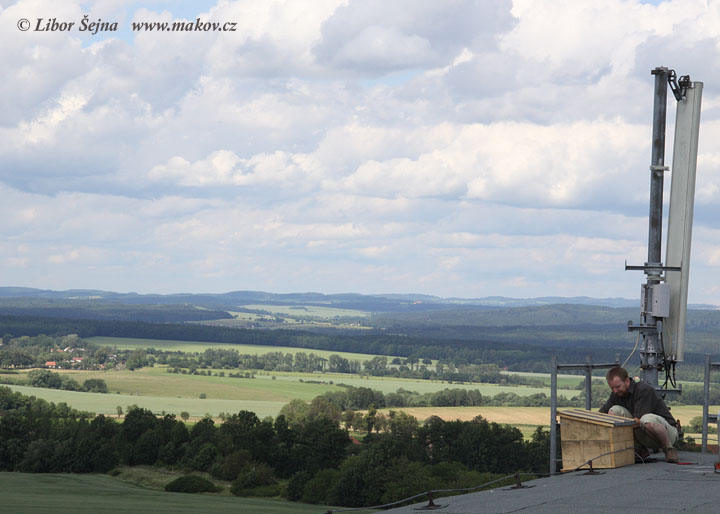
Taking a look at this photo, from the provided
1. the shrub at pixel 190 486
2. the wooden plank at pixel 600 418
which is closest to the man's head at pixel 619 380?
the wooden plank at pixel 600 418

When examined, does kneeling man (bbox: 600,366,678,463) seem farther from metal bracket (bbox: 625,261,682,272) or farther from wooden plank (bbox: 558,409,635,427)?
metal bracket (bbox: 625,261,682,272)

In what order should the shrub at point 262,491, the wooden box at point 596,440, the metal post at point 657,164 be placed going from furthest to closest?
the shrub at point 262,491 < the metal post at point 657,164 < the wooden box at point 596,440

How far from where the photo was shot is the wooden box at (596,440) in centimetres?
1898

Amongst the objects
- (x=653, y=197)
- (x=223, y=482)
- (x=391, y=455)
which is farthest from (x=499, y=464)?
(x=653, y=197)

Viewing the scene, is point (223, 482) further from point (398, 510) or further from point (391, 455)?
point (398, 510)

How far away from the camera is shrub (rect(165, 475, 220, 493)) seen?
365 ft

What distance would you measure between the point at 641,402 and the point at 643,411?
20 cm

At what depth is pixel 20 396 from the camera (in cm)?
Answer: 17862

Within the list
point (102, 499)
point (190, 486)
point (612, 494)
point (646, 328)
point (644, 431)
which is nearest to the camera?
point (612, 494)

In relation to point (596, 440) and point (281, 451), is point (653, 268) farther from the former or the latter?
point (281, 451)

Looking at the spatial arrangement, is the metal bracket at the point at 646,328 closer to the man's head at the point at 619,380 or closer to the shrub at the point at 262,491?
the man's head at the point at 619,380

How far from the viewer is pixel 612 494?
15.4 m

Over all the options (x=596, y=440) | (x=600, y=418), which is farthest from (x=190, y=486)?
(x=600, y=418)

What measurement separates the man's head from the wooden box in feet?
2.75
